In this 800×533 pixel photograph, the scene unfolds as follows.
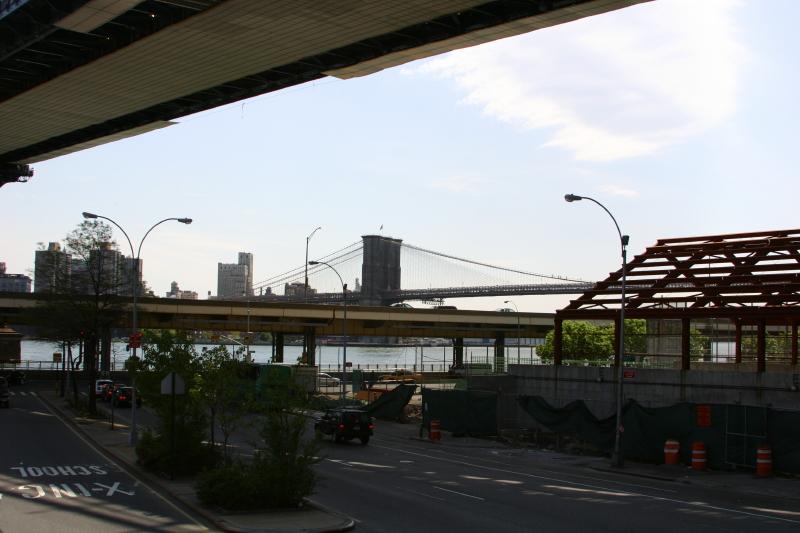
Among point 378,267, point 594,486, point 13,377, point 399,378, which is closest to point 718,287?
point 594,486

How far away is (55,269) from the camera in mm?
53062

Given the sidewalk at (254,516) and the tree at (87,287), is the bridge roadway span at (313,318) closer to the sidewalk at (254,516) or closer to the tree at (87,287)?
the tree at (87,287)

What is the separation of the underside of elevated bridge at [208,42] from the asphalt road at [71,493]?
16183mm

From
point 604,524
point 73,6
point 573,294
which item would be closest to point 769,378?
point 604,524

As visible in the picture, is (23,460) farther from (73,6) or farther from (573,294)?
(573,294)

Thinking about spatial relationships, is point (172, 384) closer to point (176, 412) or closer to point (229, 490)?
point (176, 412)

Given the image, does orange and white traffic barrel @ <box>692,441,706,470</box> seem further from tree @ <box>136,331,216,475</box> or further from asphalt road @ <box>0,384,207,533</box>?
asphalt road @ <box>0,384,207,533</box>

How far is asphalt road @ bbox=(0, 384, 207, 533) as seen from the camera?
56.4 feet

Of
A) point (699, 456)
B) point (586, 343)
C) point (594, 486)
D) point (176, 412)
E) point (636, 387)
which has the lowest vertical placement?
point (594, 486)

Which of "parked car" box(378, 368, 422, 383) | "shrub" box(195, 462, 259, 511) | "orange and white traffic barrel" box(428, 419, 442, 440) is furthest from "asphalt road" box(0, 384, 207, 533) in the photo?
"parked car" box(378, 368, 422, 383)

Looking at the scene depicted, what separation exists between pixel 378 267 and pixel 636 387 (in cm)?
12730

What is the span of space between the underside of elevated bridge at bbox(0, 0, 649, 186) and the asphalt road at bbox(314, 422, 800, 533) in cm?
1604

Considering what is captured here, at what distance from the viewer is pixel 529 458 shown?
3441cm

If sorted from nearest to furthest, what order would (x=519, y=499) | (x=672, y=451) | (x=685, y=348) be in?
1. (x=519, y=499)
2. (x=672, y=451)
3. (x=685, y=348)
